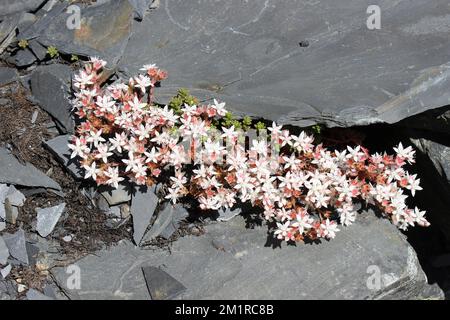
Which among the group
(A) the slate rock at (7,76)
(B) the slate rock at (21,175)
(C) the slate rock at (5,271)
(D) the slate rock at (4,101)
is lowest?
(C) the slate rock at (5,271)

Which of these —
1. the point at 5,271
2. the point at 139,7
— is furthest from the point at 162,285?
the point at 139,7

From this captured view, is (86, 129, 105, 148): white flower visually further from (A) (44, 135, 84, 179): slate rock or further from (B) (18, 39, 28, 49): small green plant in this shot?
(B) (18, 39, 28, 49): small green plant

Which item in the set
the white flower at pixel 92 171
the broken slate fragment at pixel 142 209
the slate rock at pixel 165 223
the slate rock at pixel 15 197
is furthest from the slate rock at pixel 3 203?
the slate rock at pixel 165 223

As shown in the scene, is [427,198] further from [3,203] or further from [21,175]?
[3,203]

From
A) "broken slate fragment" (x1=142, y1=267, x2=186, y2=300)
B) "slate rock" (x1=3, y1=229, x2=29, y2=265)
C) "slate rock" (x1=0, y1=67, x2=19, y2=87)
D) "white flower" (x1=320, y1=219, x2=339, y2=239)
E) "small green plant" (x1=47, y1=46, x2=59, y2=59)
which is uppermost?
"small green plant" (x1=47, y1=46, x2=59, y2=59)

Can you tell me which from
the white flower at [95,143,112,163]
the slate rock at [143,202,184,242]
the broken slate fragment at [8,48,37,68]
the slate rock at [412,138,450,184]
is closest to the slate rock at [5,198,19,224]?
the white flower at [95,143,112,163]

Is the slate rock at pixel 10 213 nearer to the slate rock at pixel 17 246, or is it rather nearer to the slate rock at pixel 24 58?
the slate rock at pixel 17 246

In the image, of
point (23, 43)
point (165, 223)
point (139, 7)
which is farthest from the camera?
point (139, 7)
